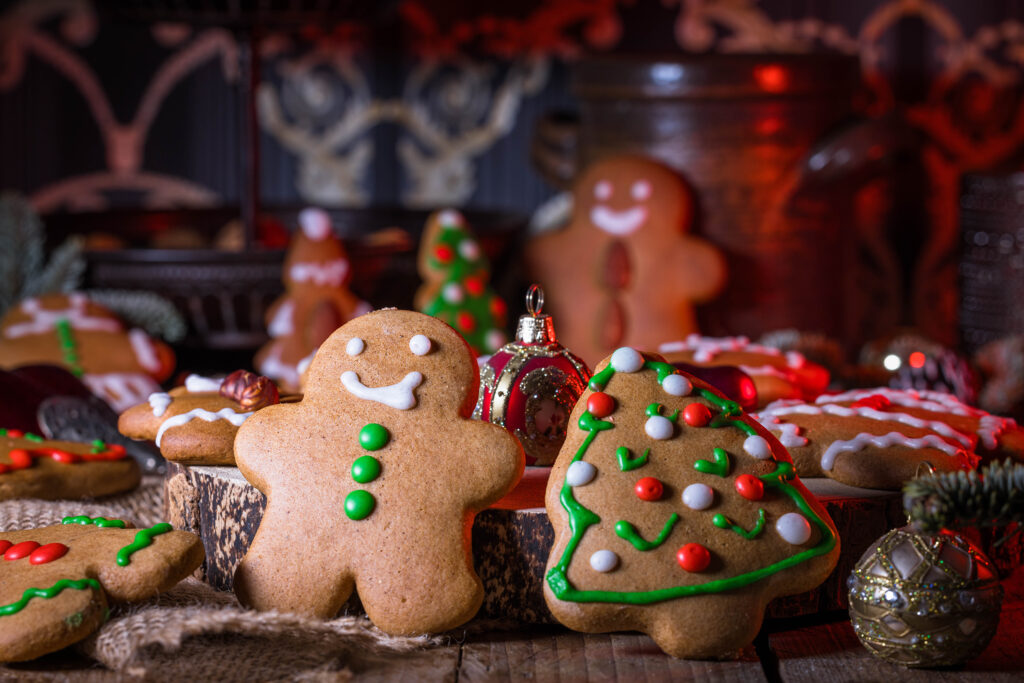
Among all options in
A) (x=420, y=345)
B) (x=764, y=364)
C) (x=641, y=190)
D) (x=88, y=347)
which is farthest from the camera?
(x=641, y=190)

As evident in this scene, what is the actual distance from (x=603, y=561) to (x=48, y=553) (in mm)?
342

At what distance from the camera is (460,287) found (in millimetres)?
1422

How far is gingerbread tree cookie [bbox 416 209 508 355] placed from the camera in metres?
1.42

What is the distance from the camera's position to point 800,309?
1565 millimetres

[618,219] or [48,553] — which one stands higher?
[618,219]

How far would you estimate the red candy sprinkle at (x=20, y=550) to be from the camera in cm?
78

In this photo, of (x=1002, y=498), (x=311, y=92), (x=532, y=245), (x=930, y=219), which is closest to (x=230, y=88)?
(x=311, y=92)

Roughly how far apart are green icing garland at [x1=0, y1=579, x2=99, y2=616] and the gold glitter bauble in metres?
0.46

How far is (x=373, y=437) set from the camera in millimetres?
796

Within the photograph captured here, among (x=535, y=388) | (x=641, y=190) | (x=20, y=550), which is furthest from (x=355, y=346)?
(x=641, y=190)

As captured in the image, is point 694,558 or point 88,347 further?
point 88,347

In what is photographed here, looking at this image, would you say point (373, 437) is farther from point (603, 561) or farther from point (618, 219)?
point (618, 219)

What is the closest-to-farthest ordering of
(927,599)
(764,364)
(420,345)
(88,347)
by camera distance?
(927,599), (420,345), (764,364), (88,347)

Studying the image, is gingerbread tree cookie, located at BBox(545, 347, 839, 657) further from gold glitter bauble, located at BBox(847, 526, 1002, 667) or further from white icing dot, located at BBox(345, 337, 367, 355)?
white icing dot, located at BBox(345, 337, 367, 355)
